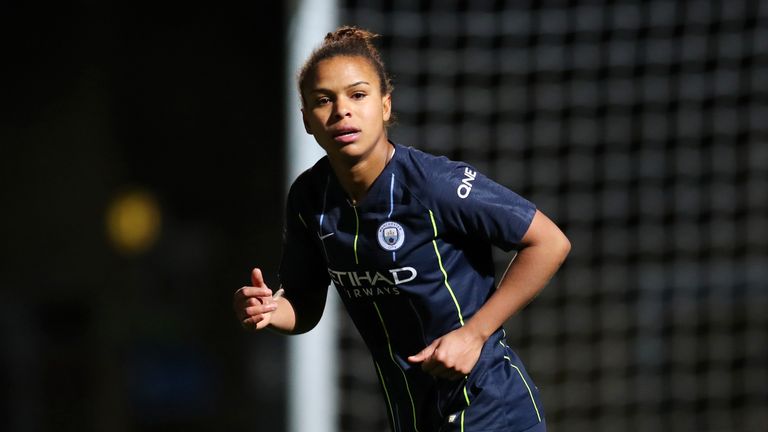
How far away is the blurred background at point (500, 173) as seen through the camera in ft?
19.7

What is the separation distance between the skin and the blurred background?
203cm

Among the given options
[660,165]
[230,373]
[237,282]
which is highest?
[660,165]

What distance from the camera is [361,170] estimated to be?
2547mm

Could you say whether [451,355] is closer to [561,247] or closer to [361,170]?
[561,247]

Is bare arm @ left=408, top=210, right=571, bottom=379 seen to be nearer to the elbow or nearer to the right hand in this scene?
the elbow

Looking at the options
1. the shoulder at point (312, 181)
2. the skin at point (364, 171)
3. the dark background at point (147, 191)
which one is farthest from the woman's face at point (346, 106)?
the dark background at point (147, 191)

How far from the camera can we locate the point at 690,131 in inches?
237

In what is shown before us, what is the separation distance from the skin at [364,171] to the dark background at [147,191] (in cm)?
570

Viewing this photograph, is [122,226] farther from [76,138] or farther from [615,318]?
[615,318]

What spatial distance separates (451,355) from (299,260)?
513mm

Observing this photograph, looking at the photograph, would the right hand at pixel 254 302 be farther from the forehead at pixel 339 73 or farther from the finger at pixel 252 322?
the forehead at pixel 339 73

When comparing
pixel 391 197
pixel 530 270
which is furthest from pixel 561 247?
pixel 391 197

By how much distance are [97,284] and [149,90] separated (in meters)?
1.62

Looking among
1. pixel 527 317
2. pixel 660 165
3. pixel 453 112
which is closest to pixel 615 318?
pixel 527 317
